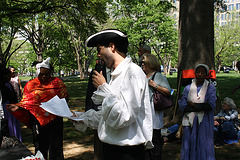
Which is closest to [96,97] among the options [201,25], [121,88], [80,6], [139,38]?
[121,88]

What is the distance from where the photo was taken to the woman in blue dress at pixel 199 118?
3.77 metres

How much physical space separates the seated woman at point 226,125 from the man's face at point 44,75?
3.87 m

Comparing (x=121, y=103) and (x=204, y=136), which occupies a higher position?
(x=121, y=103)

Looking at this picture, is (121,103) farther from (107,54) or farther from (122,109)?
(107,54)

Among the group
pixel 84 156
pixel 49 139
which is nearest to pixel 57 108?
pixel 49 139

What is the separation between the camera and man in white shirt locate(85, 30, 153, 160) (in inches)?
68.1

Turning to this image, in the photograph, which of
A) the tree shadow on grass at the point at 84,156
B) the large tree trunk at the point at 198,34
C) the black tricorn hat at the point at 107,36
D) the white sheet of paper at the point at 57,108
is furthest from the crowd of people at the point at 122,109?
the large tree trunk at the point at 198,34

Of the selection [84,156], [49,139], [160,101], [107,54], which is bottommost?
[84,156]

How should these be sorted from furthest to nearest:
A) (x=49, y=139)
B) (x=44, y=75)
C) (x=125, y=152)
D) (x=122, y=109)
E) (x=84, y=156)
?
1. (x=84, y=156)
2. (x=44, y=75)
3. (x=49, y=139)
4. (x=125, y=152)
5. (x=122, y=109)

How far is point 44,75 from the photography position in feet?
13.4

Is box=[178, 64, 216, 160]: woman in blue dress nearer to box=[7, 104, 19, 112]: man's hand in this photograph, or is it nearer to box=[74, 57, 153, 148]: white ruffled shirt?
box=[74, 57, 153, 148]: white ruffled shirt

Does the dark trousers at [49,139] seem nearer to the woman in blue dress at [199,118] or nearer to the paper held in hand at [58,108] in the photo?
the paper held in hand at [58,108]

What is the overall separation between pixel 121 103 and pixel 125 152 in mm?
450

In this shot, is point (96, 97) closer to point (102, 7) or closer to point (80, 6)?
point (80, 6)
